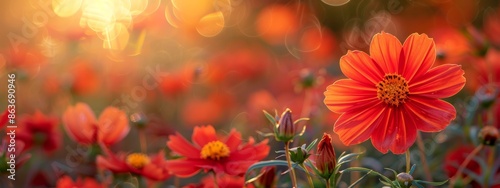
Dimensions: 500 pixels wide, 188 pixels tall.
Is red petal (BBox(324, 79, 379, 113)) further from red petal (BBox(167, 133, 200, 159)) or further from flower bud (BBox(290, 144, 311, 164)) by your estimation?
red petal (BBox(167, 133, 200, 159))

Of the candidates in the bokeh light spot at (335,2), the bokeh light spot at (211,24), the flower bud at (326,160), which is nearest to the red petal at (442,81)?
the flower bud at (326,160)

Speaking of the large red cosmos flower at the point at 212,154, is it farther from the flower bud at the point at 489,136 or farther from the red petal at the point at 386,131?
the flower bud at the point at 489,136

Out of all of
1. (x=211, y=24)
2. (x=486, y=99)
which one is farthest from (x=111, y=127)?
(x=211, y=24)

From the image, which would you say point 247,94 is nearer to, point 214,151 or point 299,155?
A: point 214,151

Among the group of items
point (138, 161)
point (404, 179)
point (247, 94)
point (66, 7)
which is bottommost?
point (404, 179)

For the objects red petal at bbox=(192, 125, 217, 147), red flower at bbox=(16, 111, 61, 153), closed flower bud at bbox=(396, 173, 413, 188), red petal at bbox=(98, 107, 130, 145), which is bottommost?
closed flower bud at bbox=(396, 173, 413, 188)

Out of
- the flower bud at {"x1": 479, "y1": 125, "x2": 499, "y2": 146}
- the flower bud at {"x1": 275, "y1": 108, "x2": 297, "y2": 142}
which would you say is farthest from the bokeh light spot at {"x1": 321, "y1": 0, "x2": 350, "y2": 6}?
the flower bud at {"x1": 275, "y1": 108, "x2": 297, "y2": 142}

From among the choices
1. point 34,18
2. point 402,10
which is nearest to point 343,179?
point 34,18
